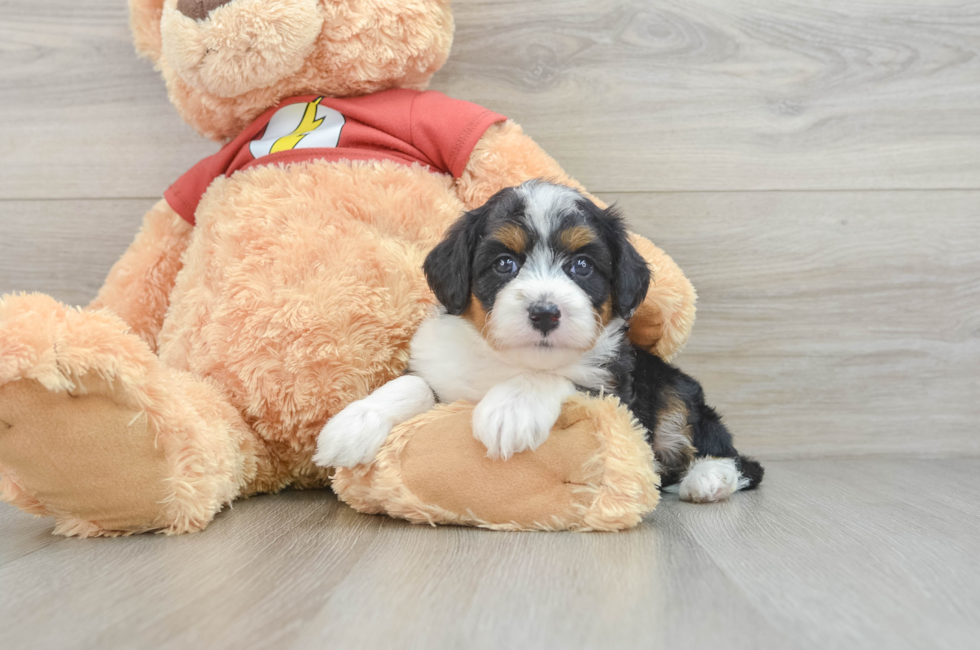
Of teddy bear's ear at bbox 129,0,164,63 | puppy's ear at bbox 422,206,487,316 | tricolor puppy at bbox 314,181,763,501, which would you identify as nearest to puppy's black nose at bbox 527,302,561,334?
tricolor puppy at bbox 314,181,763,501

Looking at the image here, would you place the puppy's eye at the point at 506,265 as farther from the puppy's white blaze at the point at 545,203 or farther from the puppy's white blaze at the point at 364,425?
the puppy's white blaze at the point at 364,425

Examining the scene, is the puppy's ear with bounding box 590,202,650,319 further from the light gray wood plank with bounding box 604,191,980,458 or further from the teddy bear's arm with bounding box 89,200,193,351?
the teddy bear's arm with bounding box 89,200,193,351

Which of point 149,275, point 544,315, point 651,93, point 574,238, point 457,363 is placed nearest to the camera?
point 544,315

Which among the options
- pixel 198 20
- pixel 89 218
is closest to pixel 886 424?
pixel 198 20

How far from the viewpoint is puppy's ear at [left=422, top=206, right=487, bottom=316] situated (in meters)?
1.60

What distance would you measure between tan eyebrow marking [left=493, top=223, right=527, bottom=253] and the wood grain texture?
0.59 metres

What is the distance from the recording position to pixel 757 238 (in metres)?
2.36

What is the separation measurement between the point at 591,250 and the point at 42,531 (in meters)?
1.30

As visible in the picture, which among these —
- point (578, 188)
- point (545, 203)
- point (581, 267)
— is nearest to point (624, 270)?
point (581, 267)

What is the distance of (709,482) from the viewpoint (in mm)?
1796

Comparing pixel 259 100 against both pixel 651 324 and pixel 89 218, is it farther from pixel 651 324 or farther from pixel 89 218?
pixel 651 324

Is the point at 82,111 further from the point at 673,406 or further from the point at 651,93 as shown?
the point at 673,406

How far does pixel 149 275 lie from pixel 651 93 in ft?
5.30

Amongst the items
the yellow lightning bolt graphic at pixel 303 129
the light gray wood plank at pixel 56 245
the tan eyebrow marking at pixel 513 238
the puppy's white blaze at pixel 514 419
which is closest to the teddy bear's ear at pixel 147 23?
the yellow lightning bolt graphic at pixel 303 129
